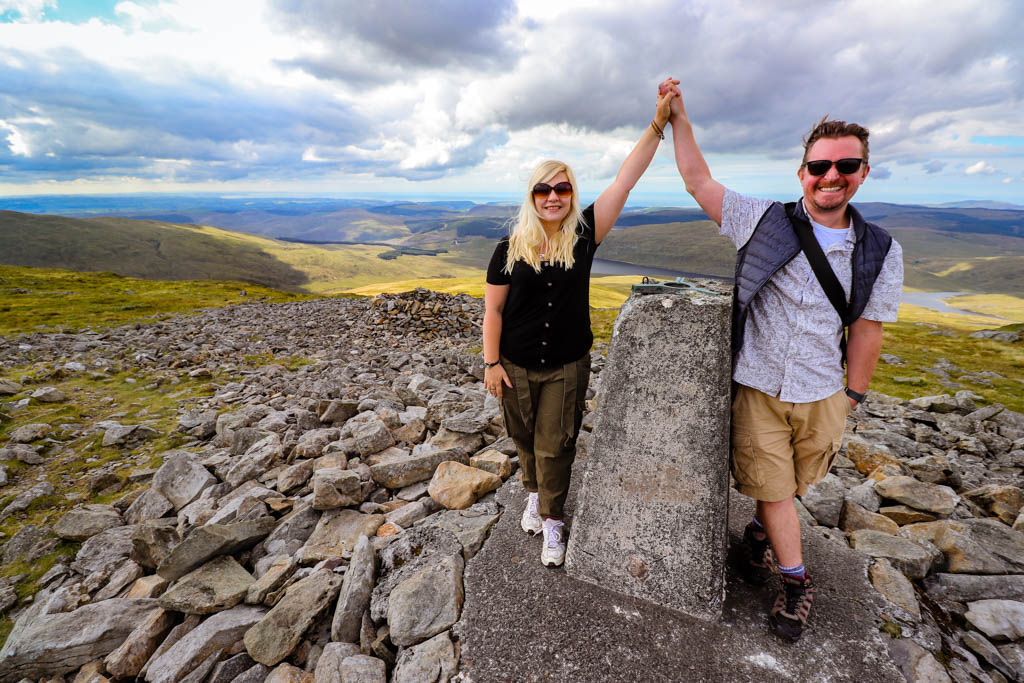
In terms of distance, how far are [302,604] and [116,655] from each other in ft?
6.15

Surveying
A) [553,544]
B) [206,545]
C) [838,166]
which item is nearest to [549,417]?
[553,544]

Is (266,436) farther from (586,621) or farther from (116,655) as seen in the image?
(586,621)

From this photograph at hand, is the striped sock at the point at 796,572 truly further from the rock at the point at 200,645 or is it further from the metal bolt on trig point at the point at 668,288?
the rock at the point at 200,645

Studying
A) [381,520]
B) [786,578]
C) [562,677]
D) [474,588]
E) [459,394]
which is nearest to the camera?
[562,677]

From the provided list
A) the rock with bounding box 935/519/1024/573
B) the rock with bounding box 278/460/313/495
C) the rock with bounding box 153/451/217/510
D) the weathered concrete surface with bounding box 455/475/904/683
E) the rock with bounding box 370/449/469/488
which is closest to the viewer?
the weathered concrete surface with bounding box 455/475/904/683

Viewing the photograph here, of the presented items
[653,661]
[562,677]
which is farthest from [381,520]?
[653,661]

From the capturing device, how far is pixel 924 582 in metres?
4.44

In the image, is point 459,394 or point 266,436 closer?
point 266,436

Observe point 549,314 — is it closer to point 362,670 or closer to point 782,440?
point 782,440

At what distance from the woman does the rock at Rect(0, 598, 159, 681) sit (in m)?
4.43

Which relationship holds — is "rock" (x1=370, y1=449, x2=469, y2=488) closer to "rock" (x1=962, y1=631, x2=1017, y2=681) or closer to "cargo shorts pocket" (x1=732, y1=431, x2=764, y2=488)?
"cargo shorts pocket" (x1=732, y1=431, x2=764, y2=488)

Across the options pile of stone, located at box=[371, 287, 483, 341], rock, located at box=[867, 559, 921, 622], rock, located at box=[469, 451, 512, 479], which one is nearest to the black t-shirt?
rock, located at box=[469, 451, 512, 479]

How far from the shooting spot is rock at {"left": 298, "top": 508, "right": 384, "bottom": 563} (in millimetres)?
4988

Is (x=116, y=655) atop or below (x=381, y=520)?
below
